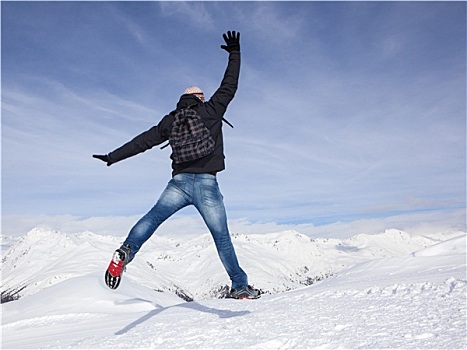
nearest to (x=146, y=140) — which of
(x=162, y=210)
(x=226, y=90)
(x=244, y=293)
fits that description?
(x=162, y=210)

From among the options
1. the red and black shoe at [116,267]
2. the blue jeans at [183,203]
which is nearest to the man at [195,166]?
the blue jeans at [183,203]

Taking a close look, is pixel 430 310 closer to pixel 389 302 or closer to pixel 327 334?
pixel 389 302

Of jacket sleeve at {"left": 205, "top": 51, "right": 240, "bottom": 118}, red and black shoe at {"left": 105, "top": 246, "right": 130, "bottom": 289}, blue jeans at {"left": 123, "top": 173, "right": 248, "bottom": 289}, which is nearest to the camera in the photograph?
red and black shoe at {"left": 105, "top": 246, "right": 130, "bottom": 289}

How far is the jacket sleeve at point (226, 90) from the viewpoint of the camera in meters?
5.75

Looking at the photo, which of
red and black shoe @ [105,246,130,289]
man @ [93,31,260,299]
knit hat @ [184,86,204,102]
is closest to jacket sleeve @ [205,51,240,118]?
man @ [93,31,260,299]

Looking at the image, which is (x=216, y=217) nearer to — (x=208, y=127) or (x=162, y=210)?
(x=162, y=210)

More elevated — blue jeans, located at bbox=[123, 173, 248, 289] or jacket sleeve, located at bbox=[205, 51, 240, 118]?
jacket sleeve, located at bbox=[205, 51, 240, 118]

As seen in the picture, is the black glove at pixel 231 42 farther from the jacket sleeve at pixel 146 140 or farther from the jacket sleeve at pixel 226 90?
the jacket sleeve at pixel 146 140

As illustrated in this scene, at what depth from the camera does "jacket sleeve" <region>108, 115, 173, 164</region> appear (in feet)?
18.7

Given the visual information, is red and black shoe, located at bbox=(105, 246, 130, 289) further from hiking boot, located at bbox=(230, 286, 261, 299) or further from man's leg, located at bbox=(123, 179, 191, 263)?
hiking boot, located at bbox=(230, 286, 261, 299)

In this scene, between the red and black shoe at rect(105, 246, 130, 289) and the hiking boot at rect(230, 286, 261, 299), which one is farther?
the hiking boot at rect(230, 286, 261, 299)

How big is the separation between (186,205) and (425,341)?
3.20 meters

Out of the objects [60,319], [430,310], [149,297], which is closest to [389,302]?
[430,310]

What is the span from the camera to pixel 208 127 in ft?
18.6
